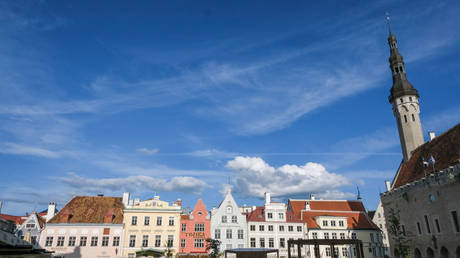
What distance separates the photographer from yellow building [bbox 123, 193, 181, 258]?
1762 inches

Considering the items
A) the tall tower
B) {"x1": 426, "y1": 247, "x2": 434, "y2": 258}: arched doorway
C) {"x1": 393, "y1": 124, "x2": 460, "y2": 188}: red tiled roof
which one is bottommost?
{"x1": 426, "y1": 247, "x2": 434, "y2": 258}: arched doorway

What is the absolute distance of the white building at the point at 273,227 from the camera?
48.8 meters

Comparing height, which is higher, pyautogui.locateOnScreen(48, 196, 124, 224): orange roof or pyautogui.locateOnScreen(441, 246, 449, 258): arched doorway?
pyautogui.locateOnScreen(48, 196, 124, 224): orange roof

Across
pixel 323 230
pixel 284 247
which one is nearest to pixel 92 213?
pixel 284 247

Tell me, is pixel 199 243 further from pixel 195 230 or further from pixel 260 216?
pixel 260 216

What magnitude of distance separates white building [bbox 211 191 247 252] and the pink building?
4.08ft

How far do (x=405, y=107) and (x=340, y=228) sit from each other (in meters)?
24.3

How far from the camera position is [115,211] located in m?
47.2

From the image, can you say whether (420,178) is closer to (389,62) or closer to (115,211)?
(389,62)

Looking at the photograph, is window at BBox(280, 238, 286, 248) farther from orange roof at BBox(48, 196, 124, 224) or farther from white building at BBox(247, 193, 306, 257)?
orange roof at BBox(48, 196, 124, 224)

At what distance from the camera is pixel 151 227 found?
45938 millimetres

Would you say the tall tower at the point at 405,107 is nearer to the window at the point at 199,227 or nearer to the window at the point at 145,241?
the window at the point at 199,227

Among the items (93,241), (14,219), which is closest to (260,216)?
(93,241)

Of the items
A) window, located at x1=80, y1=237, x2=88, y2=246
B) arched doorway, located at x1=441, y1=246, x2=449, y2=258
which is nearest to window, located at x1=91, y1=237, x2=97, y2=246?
window, located at x1=80, y1=237, x2=88, y2=246
